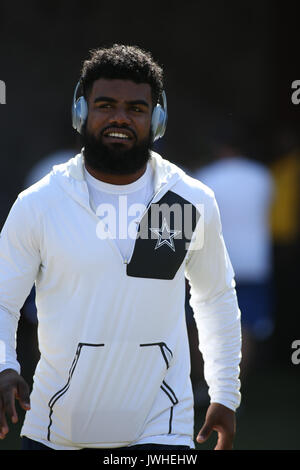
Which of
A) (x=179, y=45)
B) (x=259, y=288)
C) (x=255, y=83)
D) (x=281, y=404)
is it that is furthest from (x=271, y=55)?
(x=281, y=404)

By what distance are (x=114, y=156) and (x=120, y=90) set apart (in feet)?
0.83

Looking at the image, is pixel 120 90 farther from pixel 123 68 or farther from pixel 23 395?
pixel 23 395

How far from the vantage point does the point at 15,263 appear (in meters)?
3.23

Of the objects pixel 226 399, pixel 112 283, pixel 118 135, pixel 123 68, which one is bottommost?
pixel 226 399

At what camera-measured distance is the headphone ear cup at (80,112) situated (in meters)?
3.52

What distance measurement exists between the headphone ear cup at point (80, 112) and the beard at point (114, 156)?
9 centimetres

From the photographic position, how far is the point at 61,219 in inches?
128

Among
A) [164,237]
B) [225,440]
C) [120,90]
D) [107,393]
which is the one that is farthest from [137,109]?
[225,440]

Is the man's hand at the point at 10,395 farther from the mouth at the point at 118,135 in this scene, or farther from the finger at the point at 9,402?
the mouth at the point at 118,135

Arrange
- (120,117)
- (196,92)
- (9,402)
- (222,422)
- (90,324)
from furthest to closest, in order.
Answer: (196,92) < (222,422) < (120,117) < (90,324) < (9,402)

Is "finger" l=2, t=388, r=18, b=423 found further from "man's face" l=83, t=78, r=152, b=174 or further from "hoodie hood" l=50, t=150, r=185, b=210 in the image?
"man's face" l=83, t=78, r=152, b=174

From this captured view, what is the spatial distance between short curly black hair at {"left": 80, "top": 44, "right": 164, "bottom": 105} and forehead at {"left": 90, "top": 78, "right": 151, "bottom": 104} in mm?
17

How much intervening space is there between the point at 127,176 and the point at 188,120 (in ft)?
16.8

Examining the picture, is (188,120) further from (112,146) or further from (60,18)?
(112,146)
